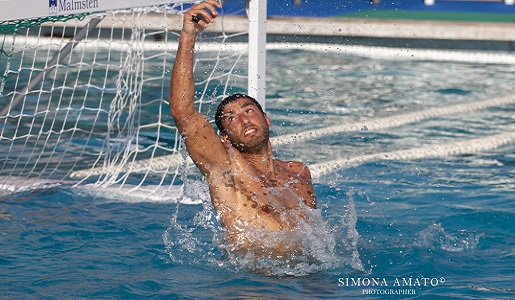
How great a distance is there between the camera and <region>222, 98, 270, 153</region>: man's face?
150 inches

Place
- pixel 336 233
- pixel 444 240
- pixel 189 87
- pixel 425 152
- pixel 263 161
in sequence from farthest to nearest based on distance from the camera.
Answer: pixel 425 152 → pixel 444 240 → pixel 336 233 → pixel 263 161 → pixel 189 87

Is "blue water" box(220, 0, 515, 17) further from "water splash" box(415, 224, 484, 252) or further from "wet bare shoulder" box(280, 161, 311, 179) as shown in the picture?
"wet bare shoulder" box(280, 161, 311, 179)

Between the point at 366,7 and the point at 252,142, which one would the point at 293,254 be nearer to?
the point at 252,142

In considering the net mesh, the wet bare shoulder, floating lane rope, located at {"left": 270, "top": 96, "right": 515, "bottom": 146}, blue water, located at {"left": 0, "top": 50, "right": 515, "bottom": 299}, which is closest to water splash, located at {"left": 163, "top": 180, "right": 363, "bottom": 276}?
blue water, located at {"left": 0, "top": 50, "right": 515, "bottom": 299}

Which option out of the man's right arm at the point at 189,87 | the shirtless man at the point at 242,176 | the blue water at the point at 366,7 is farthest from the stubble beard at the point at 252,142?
the blue water at the point at 366,7

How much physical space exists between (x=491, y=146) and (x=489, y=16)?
6.08m

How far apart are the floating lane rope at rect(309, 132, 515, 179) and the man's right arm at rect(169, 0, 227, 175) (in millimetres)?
A: 2147

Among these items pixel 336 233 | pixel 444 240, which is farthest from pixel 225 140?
pixel 444 240

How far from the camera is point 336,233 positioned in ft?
13.9

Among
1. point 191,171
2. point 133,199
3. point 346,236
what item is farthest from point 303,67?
point 346,236

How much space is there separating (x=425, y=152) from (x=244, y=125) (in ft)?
9.51

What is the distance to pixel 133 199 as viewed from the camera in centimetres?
525

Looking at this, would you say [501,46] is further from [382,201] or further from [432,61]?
[382,201]

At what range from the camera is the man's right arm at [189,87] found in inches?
142
